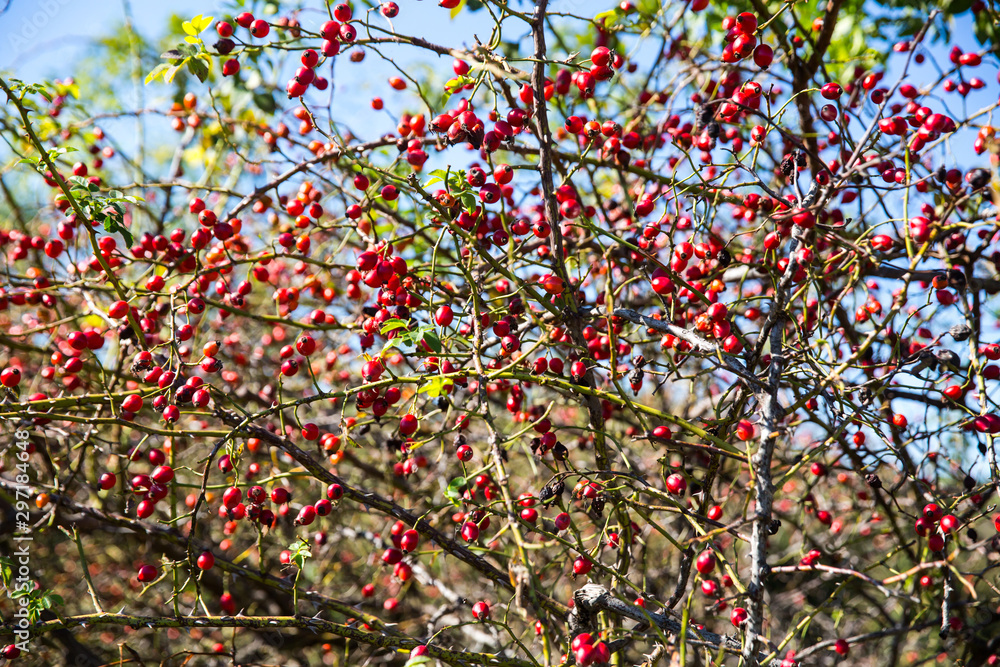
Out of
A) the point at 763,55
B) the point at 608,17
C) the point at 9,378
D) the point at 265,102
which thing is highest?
the point at 265,102

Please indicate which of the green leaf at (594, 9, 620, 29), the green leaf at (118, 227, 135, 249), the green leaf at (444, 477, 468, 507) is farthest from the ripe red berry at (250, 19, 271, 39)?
the green leaf at (444, 477, 468, 507)

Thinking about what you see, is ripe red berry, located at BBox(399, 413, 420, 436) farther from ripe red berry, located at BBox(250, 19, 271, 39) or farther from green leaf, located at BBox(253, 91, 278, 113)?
green leaf, located at BBox(253, 91, 278, 113)

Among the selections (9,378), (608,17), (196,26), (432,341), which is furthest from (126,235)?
(608,17)

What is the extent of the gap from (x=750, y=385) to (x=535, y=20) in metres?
1.07

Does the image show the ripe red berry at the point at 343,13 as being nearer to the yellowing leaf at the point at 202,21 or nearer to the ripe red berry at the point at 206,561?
the yellowing leaf at the point at 202,21

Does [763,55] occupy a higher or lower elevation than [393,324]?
higher

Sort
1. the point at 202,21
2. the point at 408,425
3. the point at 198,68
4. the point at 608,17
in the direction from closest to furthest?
the point at 408,425 → the point at 202,21 → the point at 198,68 → the point at 608,17

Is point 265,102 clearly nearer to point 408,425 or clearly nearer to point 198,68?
point 198,68

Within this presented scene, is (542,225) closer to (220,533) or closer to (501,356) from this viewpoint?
(501,356)

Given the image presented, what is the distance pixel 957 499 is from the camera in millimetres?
1811

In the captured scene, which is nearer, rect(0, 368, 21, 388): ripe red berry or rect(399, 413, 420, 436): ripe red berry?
rect(399, 413, 420, 436): ripe red berry

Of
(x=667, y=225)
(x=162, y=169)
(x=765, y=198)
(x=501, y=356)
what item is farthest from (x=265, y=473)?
(x=162, y=169)

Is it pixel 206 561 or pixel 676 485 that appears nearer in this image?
pixel 676 485

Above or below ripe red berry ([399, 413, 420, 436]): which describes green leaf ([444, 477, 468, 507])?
below
